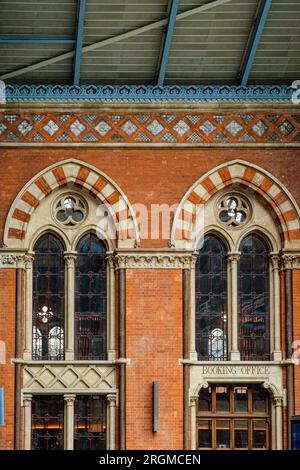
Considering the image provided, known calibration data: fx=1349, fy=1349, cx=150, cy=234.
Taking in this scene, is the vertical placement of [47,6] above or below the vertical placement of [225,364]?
above

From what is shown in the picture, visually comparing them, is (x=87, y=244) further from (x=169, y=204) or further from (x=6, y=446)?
(x=6, y=446)

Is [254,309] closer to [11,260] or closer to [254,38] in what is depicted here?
[11,260]

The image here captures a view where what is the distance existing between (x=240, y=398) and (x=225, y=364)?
2.38 feet

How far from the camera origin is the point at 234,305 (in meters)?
24.5

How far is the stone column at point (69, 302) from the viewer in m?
24.3

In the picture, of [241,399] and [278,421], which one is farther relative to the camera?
[241,399]

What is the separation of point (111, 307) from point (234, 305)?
223cm

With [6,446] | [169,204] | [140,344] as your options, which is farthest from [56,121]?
[6,446]

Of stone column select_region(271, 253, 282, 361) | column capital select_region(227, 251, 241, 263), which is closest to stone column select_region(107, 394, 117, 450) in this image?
stone column select_region(271, 253, 282, 361)

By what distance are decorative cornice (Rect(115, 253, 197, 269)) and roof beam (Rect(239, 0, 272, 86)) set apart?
3424 mm

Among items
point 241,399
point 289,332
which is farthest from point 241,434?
point 289,332

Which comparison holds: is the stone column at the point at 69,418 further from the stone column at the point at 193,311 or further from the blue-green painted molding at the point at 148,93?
the blue-green painted molding at the point at 148,93

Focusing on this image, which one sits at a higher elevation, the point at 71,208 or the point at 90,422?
the point at 71,208

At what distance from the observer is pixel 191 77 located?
80.6ft
